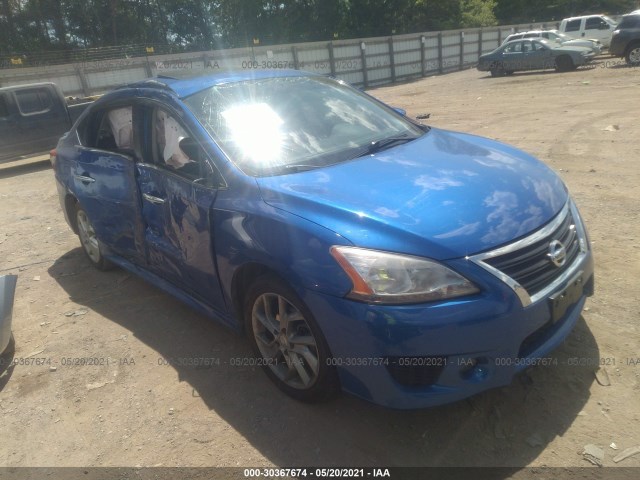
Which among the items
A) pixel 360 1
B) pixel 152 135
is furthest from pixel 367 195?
pixel 360 1

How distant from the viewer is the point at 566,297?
2.46 meters

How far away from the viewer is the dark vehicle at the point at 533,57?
62.5ft

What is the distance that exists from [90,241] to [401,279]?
3665 mm

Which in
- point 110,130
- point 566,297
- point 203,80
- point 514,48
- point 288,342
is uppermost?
point 203,80

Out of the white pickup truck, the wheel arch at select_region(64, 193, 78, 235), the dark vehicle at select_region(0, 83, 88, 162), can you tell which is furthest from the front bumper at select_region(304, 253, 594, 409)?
the white pickup truck

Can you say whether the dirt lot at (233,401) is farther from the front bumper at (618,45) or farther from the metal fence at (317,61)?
the front bumper at (618,45)

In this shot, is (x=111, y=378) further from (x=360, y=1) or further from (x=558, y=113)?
(x=360, y=1)

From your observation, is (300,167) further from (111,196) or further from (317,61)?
(317,61)

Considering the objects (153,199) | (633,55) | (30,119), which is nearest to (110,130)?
(153,199)

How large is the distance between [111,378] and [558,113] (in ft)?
33.0

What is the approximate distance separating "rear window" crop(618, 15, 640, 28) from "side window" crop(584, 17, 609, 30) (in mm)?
6337

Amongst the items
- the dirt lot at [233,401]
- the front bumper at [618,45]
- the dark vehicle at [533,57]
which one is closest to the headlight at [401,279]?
the dirt lot at [233,401]

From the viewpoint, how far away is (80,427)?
2896 millimetres

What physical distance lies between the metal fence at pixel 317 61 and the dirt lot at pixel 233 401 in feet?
40.3
